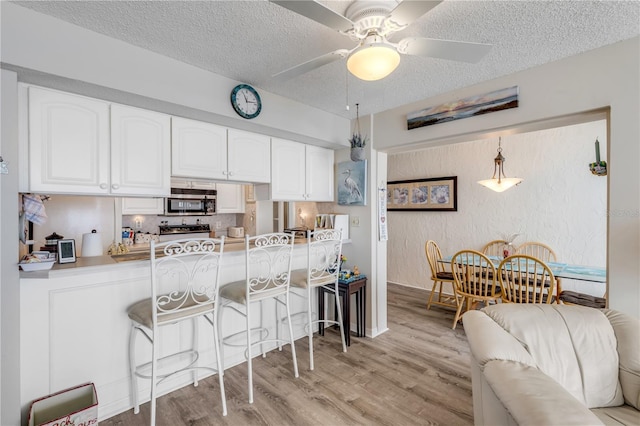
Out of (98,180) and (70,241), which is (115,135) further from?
(70,241)

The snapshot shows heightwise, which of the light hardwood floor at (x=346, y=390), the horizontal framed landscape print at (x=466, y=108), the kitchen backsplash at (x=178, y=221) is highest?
the horizontal framed landscape print at (x=466, y=108)

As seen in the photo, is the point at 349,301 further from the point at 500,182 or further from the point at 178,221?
the point at 178,221

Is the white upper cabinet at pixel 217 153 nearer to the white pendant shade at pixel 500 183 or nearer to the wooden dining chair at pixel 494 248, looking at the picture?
the white pendant shade at pixel 500 183

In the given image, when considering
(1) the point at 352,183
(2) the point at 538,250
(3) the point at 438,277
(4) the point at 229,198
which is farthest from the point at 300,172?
Result: (2) the point at 538,250

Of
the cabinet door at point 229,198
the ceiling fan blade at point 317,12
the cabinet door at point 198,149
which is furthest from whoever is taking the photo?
the cabinet door at point 229,198

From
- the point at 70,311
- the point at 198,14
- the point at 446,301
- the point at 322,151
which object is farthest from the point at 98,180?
the point at 446,301

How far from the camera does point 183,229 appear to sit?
4.96 metres

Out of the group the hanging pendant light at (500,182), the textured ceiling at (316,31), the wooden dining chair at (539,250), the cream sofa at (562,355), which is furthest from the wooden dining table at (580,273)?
the textured ceiling at (316,31)

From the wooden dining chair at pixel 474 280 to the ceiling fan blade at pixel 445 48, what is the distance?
7.15 feet

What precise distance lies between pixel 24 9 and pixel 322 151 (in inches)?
101

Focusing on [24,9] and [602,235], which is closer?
[24,9]

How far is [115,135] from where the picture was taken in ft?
6.60

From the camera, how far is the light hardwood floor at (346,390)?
6.33 ft

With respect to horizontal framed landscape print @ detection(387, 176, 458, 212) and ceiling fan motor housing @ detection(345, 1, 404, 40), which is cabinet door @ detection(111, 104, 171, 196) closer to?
ceiling fan motor housing @ detection(345, 1, 404, 40)
